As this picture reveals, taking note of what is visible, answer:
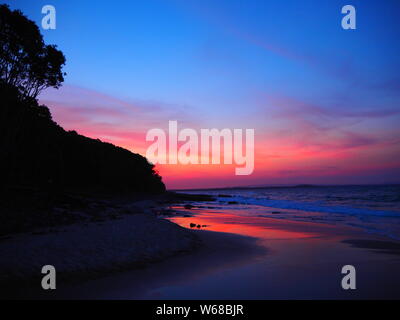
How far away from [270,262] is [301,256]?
66.2 inches

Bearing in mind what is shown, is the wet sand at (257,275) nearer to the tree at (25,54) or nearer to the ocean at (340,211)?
the ocean at (340,211)

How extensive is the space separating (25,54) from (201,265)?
19.8m

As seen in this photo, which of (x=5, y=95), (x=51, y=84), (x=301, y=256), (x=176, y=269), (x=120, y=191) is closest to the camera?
(x=176, y=269)

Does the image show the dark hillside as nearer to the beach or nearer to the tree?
the tree

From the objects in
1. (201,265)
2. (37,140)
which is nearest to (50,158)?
(37,140)

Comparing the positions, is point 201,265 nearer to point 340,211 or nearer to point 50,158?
point 340,211

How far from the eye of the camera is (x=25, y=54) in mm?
18844

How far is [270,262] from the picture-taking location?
9.26 meters

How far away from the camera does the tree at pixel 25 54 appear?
17516 mm

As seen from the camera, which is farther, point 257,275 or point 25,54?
point 25,54

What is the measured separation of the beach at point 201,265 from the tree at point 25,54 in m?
13.5
